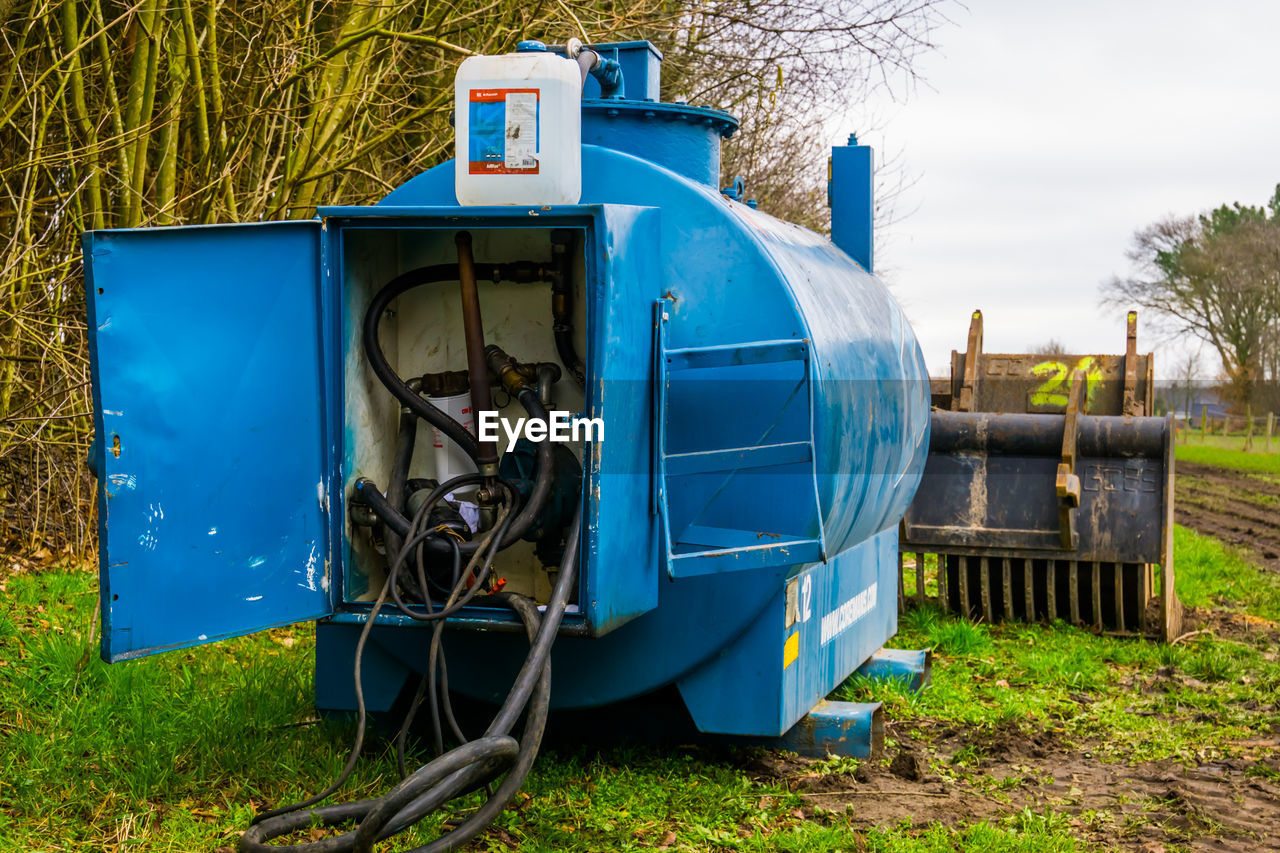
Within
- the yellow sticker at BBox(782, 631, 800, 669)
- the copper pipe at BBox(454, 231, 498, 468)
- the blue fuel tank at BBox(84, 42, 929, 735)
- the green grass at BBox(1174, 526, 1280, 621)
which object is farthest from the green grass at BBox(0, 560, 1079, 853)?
the green grass at BBox(1174, 526, 1280, 621)

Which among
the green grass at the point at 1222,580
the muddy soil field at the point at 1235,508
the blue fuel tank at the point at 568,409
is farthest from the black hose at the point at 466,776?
the muddy soil field at the point at 1235,508

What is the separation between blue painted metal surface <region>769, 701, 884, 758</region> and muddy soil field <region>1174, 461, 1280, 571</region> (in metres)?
7.89

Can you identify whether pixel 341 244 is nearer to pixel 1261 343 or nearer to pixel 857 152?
pixel 857 152

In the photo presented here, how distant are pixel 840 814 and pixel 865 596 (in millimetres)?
1607

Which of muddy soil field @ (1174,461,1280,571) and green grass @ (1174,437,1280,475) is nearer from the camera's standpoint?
muddy soil field @ (1174,461,1280,571)

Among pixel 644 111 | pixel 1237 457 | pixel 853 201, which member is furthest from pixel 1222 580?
pixel 1237 457

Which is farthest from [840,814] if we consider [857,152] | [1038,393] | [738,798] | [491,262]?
[1038,393]

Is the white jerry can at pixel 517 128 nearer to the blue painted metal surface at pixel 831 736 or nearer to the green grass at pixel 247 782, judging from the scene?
the green grass at pixel 247 782

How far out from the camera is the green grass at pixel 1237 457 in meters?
24.0

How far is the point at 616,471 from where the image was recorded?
3.64 m

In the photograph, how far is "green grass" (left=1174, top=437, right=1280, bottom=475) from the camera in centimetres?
2400

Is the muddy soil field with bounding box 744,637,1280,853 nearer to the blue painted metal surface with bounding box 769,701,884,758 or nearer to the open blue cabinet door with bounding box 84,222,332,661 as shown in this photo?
the blue painted metal surface with bounding box 769,701,884,758

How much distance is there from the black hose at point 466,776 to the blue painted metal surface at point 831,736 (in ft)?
4.46

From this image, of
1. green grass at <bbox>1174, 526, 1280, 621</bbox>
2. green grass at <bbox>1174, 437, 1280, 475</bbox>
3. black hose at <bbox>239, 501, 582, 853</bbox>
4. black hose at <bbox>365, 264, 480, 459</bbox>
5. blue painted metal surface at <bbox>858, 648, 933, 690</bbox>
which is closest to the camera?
black hose at <bbox>239, 501, 582, 853</bbox>
